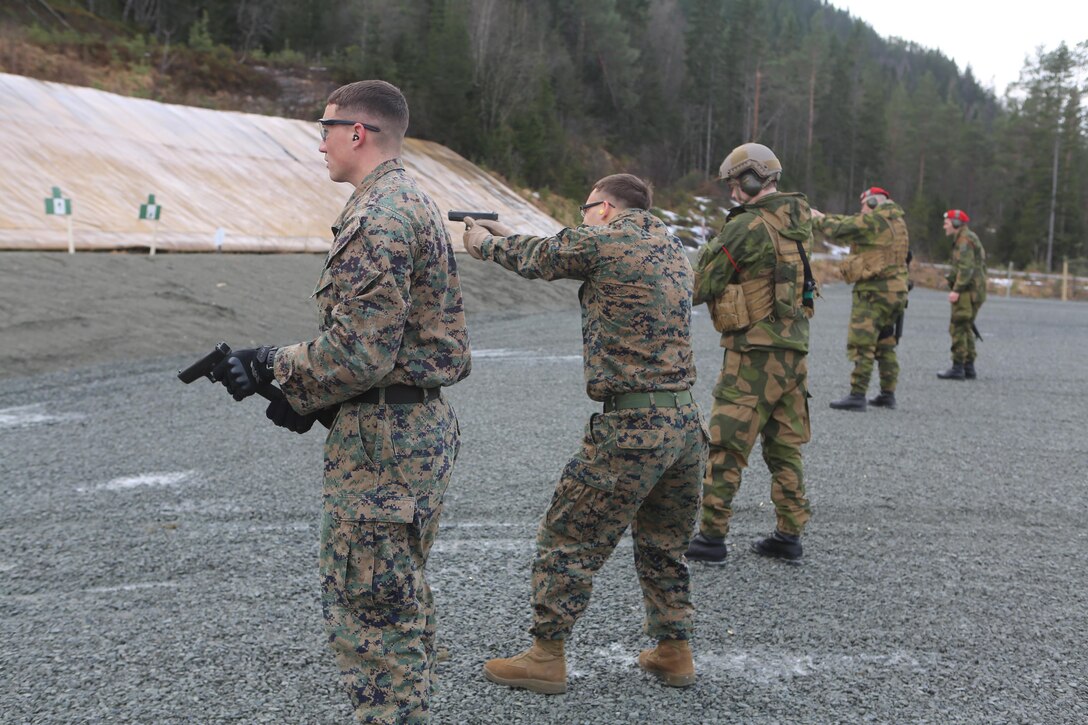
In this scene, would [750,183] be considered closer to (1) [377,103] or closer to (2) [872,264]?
(1) [377,103]

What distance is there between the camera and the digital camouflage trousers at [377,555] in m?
2.64

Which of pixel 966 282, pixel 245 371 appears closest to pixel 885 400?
pixel 966 282

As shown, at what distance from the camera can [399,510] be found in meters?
2.64

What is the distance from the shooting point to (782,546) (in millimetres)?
5047

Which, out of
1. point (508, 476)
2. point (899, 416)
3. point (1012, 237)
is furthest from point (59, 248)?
point (1012, 237)

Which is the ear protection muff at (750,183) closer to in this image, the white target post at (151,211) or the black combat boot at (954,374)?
the black combat boot at (954,374)

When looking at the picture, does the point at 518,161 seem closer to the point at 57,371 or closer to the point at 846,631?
the point at 57,371

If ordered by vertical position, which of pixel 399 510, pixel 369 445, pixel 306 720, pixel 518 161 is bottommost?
pixel 306 720

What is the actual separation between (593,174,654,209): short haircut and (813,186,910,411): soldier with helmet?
6073mm

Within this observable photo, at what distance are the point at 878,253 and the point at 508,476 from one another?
4741mm

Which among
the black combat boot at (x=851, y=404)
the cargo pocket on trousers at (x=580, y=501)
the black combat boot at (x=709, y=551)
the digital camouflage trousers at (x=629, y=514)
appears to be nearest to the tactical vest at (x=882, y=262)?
the black combat boot at (x=851, y=404)

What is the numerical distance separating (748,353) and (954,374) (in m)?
8.12

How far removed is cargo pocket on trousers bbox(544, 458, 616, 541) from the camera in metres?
3.44

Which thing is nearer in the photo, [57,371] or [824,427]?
[824,427]
